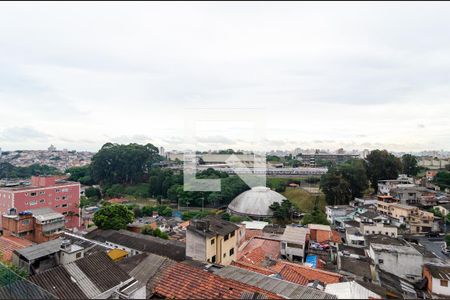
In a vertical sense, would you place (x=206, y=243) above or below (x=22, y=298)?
below

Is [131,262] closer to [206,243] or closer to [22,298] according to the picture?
[22,298]

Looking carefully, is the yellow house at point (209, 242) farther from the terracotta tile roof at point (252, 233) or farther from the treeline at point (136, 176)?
the treeline at point (136, 176)

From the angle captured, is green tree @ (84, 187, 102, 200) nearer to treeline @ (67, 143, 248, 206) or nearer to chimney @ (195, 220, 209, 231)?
treeline @ (67, 143, 248, 206)

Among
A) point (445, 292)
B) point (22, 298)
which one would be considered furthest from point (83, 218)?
point (445, 292)

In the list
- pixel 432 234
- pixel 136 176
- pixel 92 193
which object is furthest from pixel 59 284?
pixel 136 176

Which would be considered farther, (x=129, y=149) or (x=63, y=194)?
(x=129, y=149)

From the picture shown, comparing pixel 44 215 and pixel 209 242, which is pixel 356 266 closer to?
pixel 209 242

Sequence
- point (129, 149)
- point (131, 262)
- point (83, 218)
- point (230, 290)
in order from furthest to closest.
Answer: point (129, 149) < point (83, 218) < point (131, 262) < point (230, 290)
